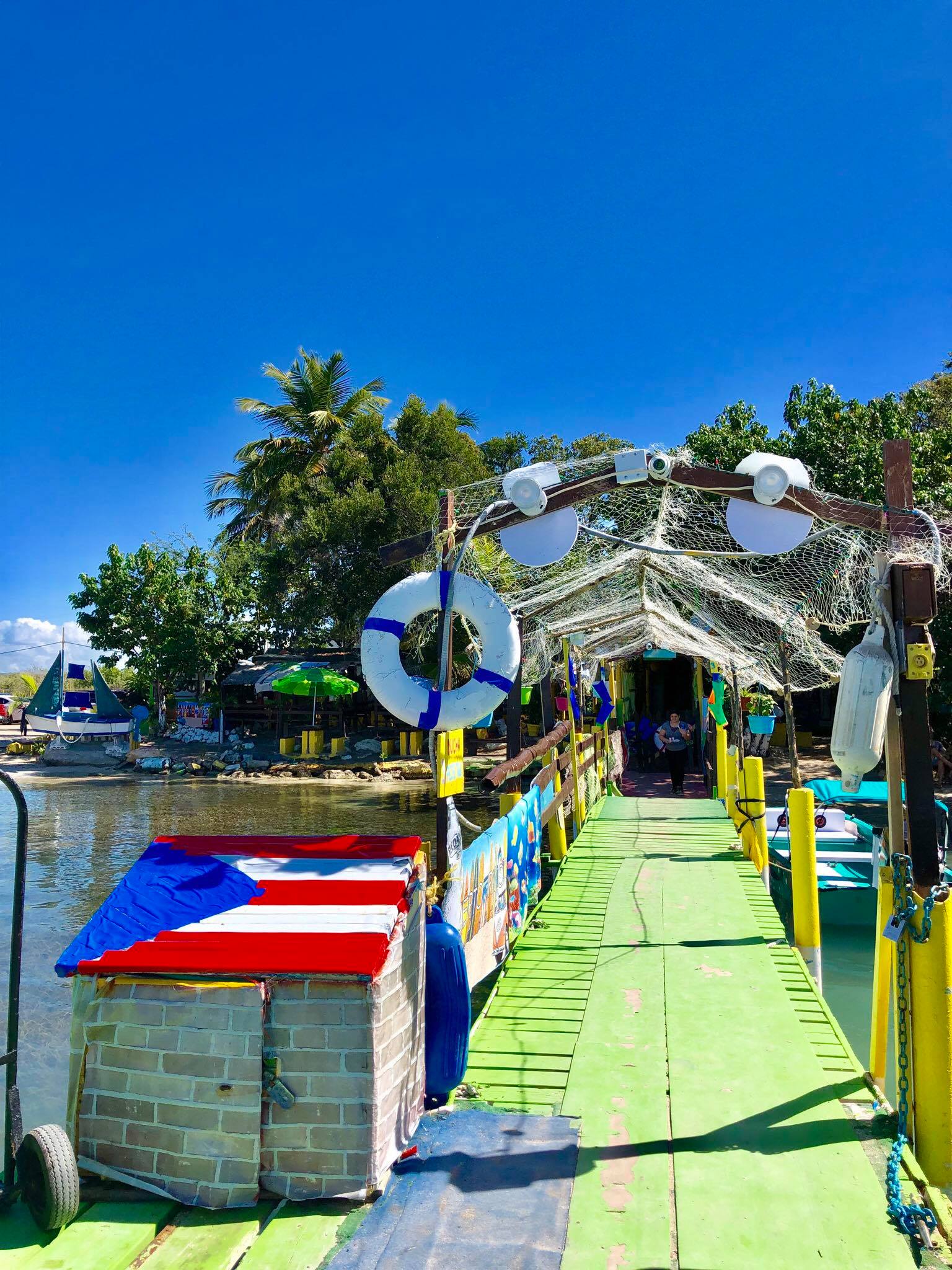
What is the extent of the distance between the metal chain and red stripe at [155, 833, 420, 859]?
6.77 ft

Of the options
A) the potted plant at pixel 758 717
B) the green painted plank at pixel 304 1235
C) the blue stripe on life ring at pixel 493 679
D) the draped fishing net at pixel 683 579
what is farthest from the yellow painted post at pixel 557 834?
the green painted plank at pixel 304 1235

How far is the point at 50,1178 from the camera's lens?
8.86 ft

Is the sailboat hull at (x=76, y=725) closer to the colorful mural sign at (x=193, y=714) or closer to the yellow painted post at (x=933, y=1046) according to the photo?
the colorful mural sign at (x=193, y=714)

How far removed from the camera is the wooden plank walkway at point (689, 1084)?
2855 mm

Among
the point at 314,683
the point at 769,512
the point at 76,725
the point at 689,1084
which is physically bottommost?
the point at 689,1084

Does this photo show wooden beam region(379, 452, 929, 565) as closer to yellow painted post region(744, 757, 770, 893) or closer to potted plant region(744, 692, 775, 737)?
yellow painted post region(744, 757, 770, 893)

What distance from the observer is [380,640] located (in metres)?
→ 4.61

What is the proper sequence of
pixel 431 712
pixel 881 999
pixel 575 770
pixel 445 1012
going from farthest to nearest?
pixel 575 770 < pixel 431 712 < pixel 881 999 < pixel 445 1012

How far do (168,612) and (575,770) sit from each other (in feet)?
71.1

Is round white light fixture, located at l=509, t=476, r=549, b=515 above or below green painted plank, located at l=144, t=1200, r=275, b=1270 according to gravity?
above

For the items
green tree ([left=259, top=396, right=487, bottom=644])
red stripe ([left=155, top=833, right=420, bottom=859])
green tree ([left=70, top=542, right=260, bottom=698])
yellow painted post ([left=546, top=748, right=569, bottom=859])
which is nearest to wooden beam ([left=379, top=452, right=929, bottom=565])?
red stripe ([left=155, top=833, right=420, bottom=859])

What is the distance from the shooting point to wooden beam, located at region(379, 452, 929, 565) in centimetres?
411

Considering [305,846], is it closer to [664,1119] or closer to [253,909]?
[253,909]

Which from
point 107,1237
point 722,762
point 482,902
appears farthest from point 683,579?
point 107,1237
